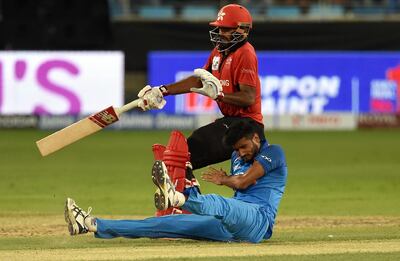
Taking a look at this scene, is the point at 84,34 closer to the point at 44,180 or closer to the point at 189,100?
the point at 189,100

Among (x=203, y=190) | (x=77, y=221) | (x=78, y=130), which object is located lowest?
(x=203, y=190)

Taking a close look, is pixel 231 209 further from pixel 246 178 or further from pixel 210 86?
pixel 210 86

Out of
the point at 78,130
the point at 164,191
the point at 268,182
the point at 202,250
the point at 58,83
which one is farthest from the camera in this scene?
the point at 58,83

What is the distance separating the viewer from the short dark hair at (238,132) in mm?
8539

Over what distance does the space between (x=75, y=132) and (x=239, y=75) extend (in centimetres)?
147

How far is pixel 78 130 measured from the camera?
30.5 feet

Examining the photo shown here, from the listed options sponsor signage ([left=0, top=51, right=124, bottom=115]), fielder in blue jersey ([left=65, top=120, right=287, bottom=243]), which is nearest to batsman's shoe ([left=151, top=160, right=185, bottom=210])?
fielder in blue jersey ([left=65, top=120, right=287, bottom=243])

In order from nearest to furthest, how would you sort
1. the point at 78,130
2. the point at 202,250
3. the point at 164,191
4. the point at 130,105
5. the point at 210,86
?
the point at 164,191 → the point at 202,250 → the point at 210,86 → the point at 130,105 → the point at 78,130

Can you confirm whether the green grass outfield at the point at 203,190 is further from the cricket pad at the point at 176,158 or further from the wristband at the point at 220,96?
the wristband at the point at 220,96

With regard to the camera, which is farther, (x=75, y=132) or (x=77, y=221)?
(x=75, y=132)

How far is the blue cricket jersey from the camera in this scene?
342 inches

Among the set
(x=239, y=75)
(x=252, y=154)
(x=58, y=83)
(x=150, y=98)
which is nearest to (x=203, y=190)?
(x=239, y=75)

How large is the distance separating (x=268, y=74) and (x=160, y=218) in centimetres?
1687

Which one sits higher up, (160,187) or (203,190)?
(160,187)
